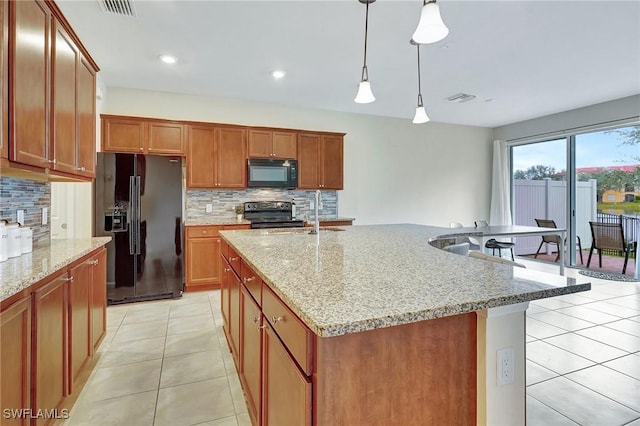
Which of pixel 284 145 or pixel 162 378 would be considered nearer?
pixel 162 378

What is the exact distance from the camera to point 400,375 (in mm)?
979

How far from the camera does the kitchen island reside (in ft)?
2.90

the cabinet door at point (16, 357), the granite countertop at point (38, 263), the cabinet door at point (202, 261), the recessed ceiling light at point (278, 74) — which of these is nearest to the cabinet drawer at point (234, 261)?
the granite countertop at point (38, 263)

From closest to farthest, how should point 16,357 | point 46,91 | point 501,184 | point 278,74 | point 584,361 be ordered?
point 16,357
point 46,91
point 584,361
point 278,74
point 501,184

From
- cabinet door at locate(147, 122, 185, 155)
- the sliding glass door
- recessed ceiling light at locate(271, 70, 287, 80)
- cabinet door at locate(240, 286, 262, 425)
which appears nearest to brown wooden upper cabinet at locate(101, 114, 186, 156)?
cabinet door at locate(147, 122, 185, 155)

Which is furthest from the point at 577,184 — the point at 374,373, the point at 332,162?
the point at 374,373

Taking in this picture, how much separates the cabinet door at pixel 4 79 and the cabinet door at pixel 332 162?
152 inches

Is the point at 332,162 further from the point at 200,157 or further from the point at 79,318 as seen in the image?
the point at 79,318

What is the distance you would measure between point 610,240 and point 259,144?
539 cm

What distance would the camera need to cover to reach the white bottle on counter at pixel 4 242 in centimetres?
157

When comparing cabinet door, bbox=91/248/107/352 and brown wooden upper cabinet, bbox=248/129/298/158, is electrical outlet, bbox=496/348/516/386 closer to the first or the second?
cabinet door, bbox=91/248/107/352

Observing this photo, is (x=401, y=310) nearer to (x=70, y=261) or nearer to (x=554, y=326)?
(x=70, y=261)

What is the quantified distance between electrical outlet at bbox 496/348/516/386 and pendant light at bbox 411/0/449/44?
1439mm

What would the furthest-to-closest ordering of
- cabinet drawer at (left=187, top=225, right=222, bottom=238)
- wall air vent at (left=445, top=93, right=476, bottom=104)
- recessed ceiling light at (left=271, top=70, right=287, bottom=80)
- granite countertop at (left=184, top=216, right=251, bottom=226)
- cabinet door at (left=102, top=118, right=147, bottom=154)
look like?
wall air vent at (left=445, top=93, right=476, bottom=104), granite countertop at (left=184, top=216, right=251, bottom=226), cabinet drawer at (left=187, top=225, right=222, bottom=238), cabinet door at (left=102, top=118, right=147, bottom=154), recessed ceiling light at (left=271, top=70, right=287, bottom=80)
